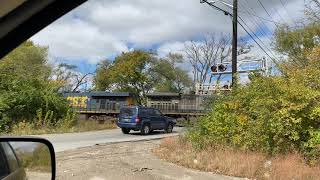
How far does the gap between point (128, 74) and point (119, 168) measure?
7574 centimetres

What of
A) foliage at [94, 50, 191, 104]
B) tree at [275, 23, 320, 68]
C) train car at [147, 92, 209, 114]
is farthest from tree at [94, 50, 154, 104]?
tree at [275, 23, 320, 68]

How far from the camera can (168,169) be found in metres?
14.7

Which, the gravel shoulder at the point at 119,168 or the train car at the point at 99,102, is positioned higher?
the train car at the point at 99,102

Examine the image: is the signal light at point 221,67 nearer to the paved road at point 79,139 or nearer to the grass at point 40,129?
the paved road at point 79,139

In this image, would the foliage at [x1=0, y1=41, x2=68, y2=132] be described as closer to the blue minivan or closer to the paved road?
the paved road

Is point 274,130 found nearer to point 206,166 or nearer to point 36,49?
point 206,166

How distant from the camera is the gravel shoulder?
43.9ft

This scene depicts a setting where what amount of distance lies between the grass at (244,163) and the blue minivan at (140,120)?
17.0 metres

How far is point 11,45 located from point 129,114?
3121 centimetres

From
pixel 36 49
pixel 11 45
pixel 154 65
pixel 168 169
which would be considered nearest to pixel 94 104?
pixel 36 49

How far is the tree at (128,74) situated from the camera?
90250 millimetres

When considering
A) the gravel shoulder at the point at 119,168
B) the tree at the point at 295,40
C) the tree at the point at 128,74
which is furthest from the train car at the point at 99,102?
the gravel shoulder at the point at 119,168

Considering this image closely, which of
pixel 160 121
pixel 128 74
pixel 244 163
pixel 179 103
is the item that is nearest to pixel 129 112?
pixel 160 121

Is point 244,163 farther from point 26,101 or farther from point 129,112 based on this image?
point 26,101
